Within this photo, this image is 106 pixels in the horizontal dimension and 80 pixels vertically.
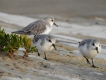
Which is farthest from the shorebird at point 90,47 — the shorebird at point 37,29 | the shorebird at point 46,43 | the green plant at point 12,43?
the shorebird at point 37,29

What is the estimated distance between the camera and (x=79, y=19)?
74.4 ft

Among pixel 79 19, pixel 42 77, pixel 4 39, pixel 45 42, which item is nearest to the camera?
pixel 42 77

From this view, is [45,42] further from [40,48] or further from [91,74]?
[91,74]

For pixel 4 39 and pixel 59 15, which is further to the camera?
pixel 59 15

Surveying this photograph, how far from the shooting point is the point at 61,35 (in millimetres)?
16359

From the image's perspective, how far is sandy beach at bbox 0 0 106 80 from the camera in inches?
320

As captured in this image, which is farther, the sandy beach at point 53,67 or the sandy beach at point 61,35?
the sandy beach at point 61,35

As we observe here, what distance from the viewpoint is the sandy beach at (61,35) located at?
8.12 meters

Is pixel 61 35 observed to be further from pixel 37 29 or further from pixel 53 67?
pixel 53 67

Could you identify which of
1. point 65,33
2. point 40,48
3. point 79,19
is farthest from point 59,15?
point 40,48

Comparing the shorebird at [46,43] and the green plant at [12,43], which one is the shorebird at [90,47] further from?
the green plant at [12,43]

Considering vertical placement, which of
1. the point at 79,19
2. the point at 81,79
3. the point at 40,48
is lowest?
the point at 81,79

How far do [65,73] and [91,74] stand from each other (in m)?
0.67

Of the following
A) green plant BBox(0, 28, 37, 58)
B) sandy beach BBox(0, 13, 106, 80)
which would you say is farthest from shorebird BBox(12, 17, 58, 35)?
green plant BBox(0, 28, 37, 58)
